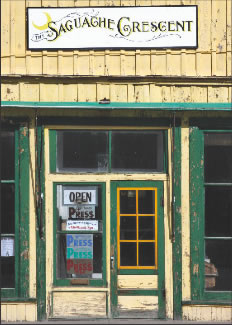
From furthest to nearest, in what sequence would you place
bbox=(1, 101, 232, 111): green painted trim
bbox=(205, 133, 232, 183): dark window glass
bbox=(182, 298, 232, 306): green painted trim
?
bbox=(205, 133, 232, 183): dark window glass → bbox=(182, 298, 232, 306): green painted trim → bbox=(1, 101, 232, 111): green painted trim

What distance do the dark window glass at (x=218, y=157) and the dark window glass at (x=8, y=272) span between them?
3.28 metres

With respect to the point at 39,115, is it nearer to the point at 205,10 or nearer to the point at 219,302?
the point at 205,10

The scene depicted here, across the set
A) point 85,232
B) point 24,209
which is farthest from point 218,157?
point 24,209

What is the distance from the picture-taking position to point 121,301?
10.0m

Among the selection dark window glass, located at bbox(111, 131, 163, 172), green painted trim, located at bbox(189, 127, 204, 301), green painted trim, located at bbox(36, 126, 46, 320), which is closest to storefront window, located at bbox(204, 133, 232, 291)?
green painted trim, located at bbox(189, 127, 204, 301)

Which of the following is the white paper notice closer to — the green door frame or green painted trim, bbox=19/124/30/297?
green painted trim, bbox=19/124/30/297

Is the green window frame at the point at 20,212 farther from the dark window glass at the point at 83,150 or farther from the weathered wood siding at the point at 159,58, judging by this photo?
the weathered wood siding at the point at 159,58

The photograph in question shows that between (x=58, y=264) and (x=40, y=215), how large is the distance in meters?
0.82

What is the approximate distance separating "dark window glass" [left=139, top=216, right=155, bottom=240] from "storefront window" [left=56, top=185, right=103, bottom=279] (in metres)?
0.62

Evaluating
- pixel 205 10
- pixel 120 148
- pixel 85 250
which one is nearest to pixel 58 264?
pixel 85 250

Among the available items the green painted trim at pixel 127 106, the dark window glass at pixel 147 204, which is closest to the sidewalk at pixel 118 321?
the dark window glass at pixel 147 204

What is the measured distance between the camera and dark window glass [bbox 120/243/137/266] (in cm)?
1005

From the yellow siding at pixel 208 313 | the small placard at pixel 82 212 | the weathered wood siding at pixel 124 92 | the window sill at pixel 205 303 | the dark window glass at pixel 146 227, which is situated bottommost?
the yellow siding at pixel 208 313

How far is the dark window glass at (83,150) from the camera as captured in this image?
10117 mm
